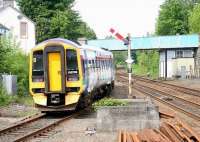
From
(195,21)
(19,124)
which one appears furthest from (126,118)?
(195,21)

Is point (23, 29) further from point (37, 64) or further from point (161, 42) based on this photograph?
point (37, 64)

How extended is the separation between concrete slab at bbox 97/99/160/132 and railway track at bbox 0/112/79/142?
1674 millimetres

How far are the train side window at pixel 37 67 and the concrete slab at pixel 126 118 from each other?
5.43m

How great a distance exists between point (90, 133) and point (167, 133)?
2.26 m

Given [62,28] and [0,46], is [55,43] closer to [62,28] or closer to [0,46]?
[0,46]

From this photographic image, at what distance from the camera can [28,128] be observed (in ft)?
52.3

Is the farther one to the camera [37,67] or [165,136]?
→ [37,67]

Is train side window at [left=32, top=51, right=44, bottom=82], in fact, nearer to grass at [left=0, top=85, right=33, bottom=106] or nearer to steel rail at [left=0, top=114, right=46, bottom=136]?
steel rail at [left=0, top=114, right=46, bottom=136]

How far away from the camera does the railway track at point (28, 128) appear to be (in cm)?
1362

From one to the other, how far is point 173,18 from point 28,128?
7729cm

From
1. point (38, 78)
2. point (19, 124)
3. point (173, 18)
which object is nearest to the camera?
point (19, 124)

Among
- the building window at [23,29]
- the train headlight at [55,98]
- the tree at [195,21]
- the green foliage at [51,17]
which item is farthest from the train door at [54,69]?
the tree at [195,21]

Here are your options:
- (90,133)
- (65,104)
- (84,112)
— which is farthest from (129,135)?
(84,112)

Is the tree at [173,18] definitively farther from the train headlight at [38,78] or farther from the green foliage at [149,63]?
the train headlight at [38,78]
